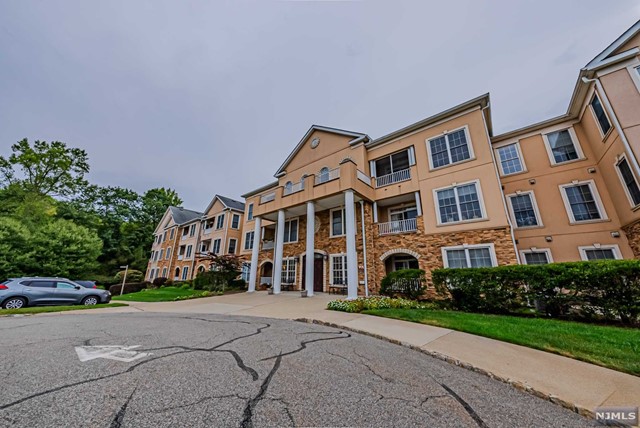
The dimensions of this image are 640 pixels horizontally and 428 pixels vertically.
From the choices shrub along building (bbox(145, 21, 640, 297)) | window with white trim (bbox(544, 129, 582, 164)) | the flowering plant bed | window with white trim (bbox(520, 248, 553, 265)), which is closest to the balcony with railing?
shrub along building (bbox(145, 21, 640, 297))

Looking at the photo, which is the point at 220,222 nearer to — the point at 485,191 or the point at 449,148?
the point at 449,148

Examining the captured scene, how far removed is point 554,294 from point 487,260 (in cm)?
347

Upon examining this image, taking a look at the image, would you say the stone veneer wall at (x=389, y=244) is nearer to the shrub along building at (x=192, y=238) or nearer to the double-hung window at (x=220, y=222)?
the shrub along building at (x=192, y=238)

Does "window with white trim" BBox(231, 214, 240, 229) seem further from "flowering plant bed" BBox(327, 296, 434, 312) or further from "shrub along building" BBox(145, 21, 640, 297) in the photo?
"flowering plant bed" BBox(327, 296, 434, 312)

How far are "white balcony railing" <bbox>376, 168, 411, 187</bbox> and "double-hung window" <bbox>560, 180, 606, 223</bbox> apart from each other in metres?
6.90

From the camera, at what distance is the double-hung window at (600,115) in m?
9.25

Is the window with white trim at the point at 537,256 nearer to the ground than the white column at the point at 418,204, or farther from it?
nearer to the ground

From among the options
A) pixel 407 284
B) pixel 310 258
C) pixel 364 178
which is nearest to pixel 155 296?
pixel 310 258

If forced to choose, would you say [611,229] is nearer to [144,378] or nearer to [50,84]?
[144,378]

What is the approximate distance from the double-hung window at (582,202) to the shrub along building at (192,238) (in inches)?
942

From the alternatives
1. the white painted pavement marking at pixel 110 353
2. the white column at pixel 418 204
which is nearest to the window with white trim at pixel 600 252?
the white column at pixel 418 204

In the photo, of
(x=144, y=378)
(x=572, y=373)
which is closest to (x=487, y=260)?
(x=572, y=373)

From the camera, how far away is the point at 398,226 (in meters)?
12.3

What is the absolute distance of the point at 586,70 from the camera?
9211 mm
